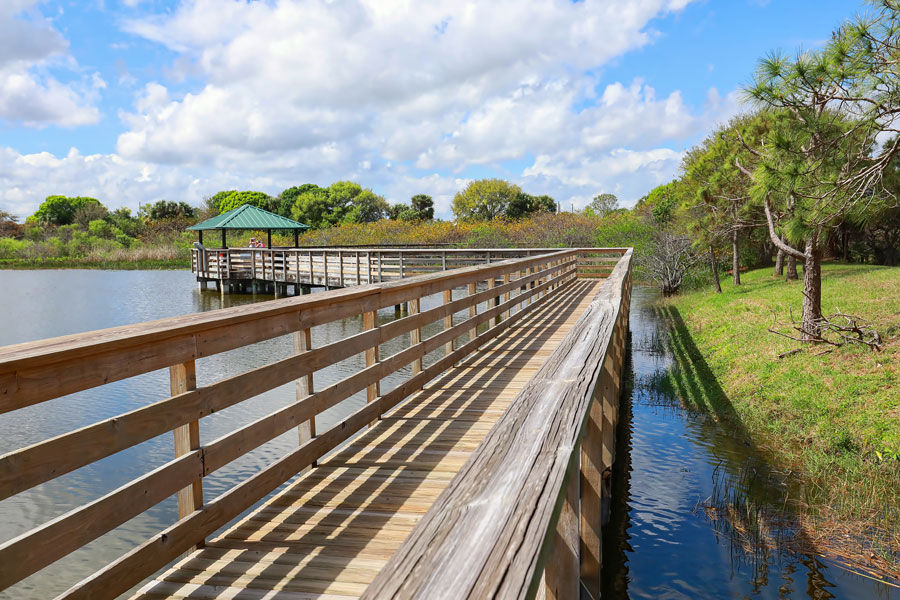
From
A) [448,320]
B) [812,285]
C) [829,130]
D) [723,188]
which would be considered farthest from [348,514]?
[723,188]

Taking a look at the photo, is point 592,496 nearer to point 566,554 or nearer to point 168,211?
point 566,554

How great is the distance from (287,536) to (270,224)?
30503 mm

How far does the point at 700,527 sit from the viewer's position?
18.0ft

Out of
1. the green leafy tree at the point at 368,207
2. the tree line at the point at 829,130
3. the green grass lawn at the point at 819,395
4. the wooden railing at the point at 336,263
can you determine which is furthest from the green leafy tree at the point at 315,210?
the tree line at the point at 829,130

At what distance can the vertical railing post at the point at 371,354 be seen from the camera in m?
4.88

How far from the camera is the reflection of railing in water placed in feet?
68.9

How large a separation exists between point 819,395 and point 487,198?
61317 millimetres

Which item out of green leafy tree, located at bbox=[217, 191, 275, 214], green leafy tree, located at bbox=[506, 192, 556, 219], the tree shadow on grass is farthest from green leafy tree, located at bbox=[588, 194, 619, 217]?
the tree shadow on grass

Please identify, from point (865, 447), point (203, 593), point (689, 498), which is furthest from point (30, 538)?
point (865, 447)

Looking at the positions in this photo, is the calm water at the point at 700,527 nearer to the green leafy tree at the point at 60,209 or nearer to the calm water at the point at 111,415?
the calm water at the point at 111,415

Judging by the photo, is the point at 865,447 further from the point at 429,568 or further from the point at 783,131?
the point at 429,568

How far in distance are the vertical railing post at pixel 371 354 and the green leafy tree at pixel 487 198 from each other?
6277cm

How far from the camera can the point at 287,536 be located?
3037 millimetres

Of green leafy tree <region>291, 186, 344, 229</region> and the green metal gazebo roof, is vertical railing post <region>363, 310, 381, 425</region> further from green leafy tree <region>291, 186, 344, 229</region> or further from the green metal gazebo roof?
green leafy tree <region>291, 186, 344, 229</region>
